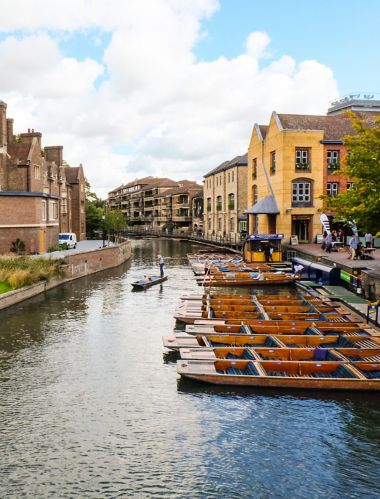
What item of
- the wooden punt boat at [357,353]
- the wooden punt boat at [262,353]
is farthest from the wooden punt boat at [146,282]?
the wooden punt boat at [357,353]

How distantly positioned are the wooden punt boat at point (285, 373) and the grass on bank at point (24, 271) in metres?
16.4

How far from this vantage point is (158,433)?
12336 millimetres

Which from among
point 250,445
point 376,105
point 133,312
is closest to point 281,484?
point 250,445

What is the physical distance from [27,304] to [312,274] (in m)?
18.9

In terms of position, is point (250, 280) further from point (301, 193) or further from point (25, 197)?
point (25, 197)

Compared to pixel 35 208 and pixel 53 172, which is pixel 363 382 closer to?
pixel 35 208

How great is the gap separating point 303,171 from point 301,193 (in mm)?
1962

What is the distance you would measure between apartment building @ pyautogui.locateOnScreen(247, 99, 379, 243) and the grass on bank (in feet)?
69.0

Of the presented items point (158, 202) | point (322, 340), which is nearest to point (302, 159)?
point (322, 340)

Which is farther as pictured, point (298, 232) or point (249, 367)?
point (298, 232)

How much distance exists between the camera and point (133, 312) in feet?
85.5

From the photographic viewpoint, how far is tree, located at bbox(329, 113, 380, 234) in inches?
834

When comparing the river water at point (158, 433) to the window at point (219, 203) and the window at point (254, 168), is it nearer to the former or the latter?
the window at point (254, 168)

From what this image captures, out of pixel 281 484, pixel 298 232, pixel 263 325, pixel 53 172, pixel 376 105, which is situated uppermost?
pixel 376 105
